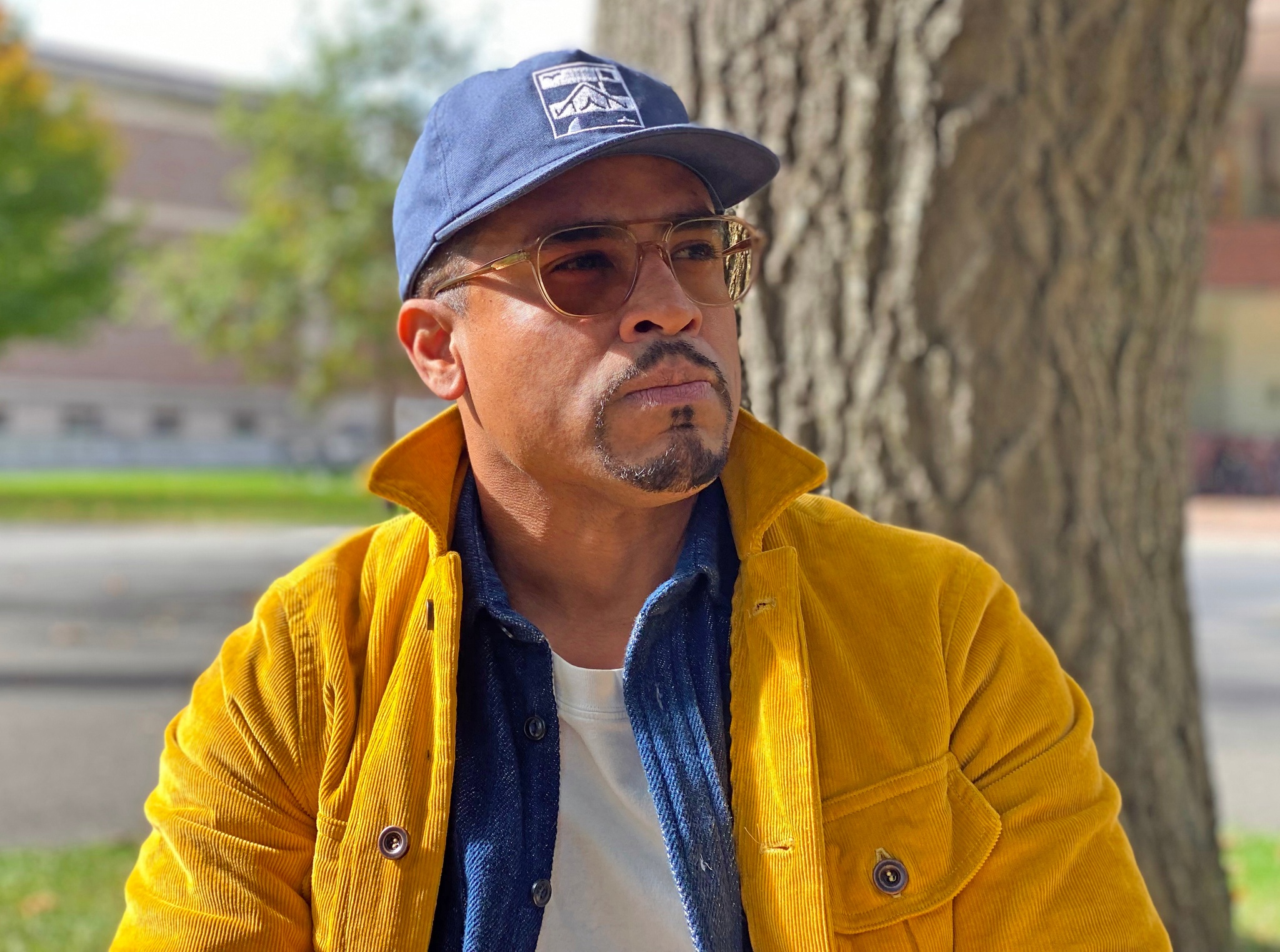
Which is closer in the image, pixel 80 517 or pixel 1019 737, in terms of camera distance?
pixel 1019 737

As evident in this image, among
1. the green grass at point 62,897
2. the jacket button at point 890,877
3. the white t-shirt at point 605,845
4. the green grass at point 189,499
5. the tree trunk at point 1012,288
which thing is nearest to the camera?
the jacket button at point 890,877

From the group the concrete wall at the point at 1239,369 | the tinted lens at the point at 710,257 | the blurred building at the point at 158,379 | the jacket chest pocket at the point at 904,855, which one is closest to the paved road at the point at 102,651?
the tinted lens at the point at 710,257

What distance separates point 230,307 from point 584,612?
97.0ft

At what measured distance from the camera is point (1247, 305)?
27.5 meters

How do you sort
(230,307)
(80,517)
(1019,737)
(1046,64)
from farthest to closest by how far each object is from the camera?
1. (230,307)
2. (80,517)
3. (1046,64)
4. (1019,737)

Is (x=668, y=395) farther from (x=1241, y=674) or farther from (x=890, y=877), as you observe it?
(x=1241, y=674)

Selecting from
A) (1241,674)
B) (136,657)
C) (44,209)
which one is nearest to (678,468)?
(136,657)

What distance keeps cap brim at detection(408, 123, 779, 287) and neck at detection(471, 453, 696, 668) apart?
1.48 ft

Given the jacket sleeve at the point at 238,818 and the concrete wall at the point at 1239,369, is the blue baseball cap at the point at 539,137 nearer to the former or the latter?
the jacket sleeve at the point at 238,818

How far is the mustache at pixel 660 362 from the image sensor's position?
6.85ft

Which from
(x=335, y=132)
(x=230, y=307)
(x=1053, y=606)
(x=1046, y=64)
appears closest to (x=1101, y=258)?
(x=1046, y=64)

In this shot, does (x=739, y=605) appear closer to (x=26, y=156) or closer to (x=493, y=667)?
(x=493, y=667)

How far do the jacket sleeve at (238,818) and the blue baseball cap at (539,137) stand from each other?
746 millimetres

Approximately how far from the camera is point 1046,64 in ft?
10.6
